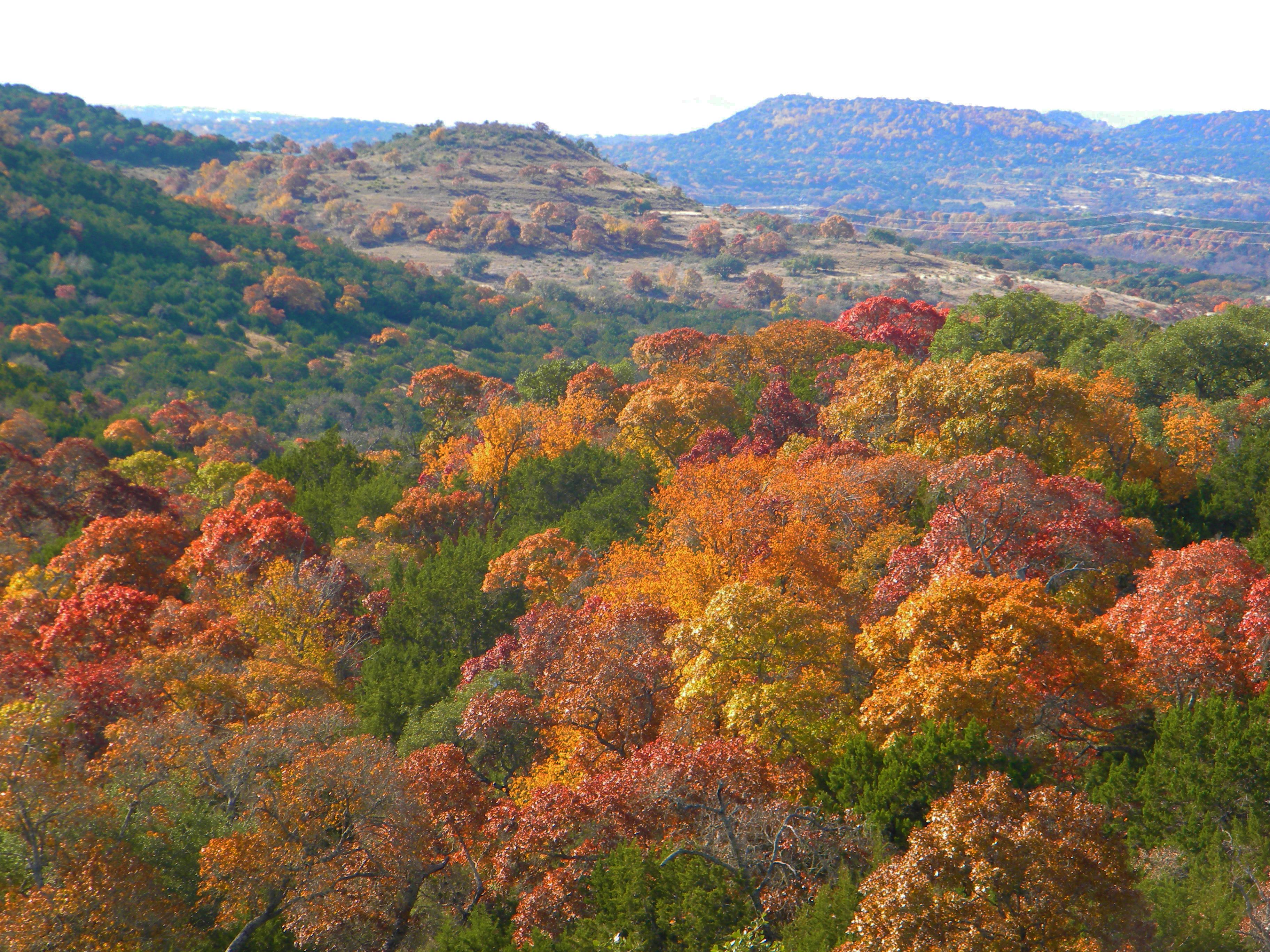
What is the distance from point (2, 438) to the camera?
69188mm

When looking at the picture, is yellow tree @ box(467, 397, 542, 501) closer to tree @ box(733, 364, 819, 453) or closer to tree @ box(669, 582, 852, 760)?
tree @ box(733, 364, 819, 453)

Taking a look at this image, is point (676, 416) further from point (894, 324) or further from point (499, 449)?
point (894, 324)

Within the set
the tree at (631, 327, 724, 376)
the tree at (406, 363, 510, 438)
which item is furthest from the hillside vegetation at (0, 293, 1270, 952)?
the tree at (631, 327, 724, 376)

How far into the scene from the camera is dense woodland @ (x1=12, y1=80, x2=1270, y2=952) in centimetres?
2083

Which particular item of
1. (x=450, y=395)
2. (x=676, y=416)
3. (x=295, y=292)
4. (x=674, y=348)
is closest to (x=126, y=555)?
(x=450, y=395)

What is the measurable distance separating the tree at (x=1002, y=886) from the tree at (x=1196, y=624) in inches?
462

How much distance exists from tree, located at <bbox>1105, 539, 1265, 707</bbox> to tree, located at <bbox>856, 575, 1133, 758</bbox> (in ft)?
4.69

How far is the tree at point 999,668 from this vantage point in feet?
79.9

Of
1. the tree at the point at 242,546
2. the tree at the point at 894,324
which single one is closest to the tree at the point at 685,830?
the tree at the point at 242,546

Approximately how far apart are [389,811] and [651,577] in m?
17.4

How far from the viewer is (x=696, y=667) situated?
2864cm

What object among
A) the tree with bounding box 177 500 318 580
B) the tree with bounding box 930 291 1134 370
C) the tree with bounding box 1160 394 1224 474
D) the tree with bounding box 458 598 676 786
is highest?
the tree with bounding box 930 291 1134 370

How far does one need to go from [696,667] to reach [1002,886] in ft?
44.2

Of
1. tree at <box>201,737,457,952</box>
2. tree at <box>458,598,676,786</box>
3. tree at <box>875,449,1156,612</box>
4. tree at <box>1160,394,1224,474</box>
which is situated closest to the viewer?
tree at <box>201,737,457,952</box>
